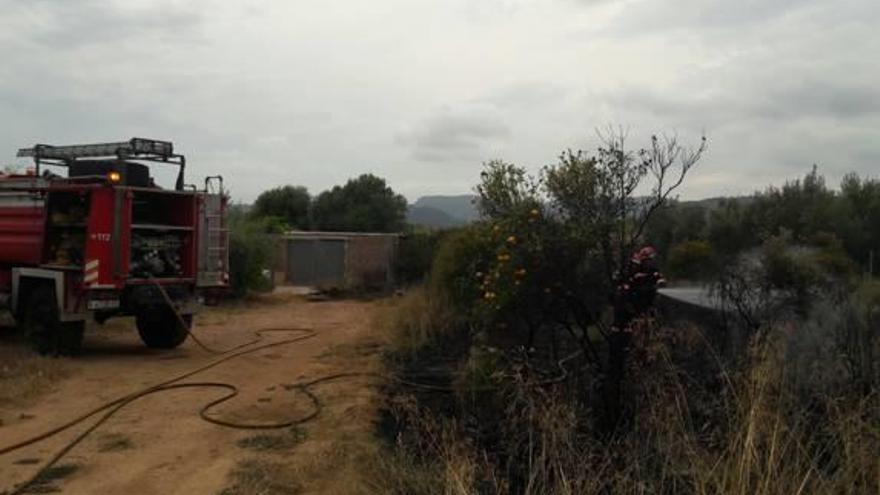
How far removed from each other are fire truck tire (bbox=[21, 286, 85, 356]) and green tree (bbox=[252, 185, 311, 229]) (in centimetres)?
5358

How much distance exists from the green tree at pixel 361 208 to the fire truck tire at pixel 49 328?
5007 cm

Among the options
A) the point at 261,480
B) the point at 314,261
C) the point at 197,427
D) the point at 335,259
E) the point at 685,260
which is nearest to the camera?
the point at 261,480

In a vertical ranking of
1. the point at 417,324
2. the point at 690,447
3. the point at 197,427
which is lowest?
the point at 197,427

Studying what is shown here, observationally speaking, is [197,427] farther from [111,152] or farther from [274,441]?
[111,152]

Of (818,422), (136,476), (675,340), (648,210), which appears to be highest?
(648,210)

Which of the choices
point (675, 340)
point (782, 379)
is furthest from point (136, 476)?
point (782, 379)

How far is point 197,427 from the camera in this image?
8.80 metres

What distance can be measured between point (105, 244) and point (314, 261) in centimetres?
2157

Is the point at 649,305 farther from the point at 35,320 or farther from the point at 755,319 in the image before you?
the point at 35,320

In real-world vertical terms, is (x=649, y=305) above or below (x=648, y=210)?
below

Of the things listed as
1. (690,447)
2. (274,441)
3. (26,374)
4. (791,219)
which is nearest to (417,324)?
(26,374)

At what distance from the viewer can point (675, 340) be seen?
6.27 m

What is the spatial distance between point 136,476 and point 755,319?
6129mm

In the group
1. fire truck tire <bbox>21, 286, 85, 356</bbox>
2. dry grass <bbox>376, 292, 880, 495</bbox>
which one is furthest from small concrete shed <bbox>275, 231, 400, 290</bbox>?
dry grass <bbox>376, 292, 880, 495</bbox>
